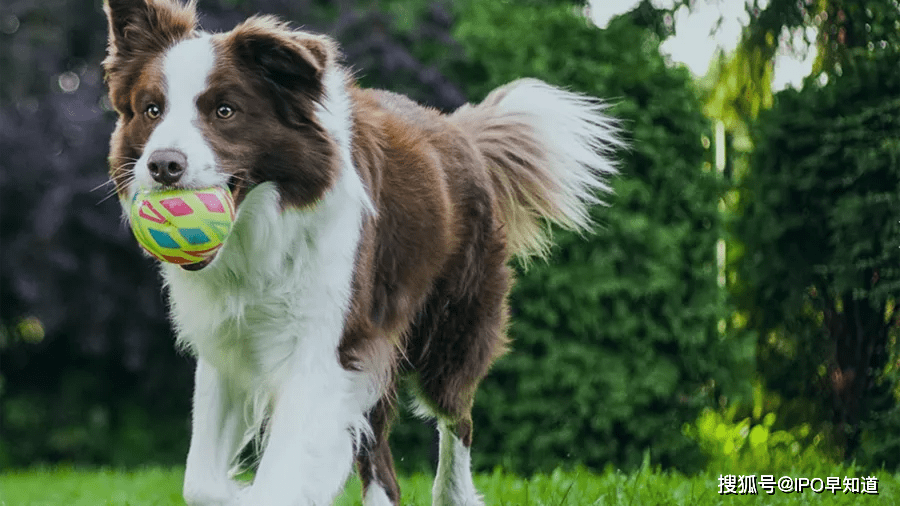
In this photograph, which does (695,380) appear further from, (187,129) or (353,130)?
(187,129)

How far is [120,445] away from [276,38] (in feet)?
21.7

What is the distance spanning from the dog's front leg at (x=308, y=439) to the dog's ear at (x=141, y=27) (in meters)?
1.11

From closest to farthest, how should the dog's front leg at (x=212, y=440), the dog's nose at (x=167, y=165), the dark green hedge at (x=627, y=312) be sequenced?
the dog's nose at (x=167, y=165)
the dog's front leg at (x=212, y=440)
the dark green hedge at (x=627, y=312)

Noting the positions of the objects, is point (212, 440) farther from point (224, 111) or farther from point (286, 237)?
point (224, 111)

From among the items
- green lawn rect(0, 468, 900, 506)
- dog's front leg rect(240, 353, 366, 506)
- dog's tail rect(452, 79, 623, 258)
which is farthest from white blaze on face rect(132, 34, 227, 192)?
green lawn rect(0, 468, 900, 506)

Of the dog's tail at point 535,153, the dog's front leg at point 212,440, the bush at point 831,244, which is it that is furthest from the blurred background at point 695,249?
the dog's front leg at point 212,440

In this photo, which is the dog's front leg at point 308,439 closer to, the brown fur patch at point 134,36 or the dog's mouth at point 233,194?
the dog's mouth at point 233,194

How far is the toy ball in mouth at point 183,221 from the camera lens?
3143mm

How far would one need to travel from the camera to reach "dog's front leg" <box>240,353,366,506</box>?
11.3ft

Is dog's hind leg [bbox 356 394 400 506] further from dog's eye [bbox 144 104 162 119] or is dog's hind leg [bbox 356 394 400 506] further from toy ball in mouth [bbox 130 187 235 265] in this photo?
dog's eye [bbox 144 104 162 119]

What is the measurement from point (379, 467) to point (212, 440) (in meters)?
0.78

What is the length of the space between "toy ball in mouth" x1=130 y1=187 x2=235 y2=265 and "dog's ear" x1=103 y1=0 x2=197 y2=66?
56 cm

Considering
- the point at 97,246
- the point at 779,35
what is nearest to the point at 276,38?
the point at 779,35

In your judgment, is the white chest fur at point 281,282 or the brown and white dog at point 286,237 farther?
the white chest fur at point 281,282
